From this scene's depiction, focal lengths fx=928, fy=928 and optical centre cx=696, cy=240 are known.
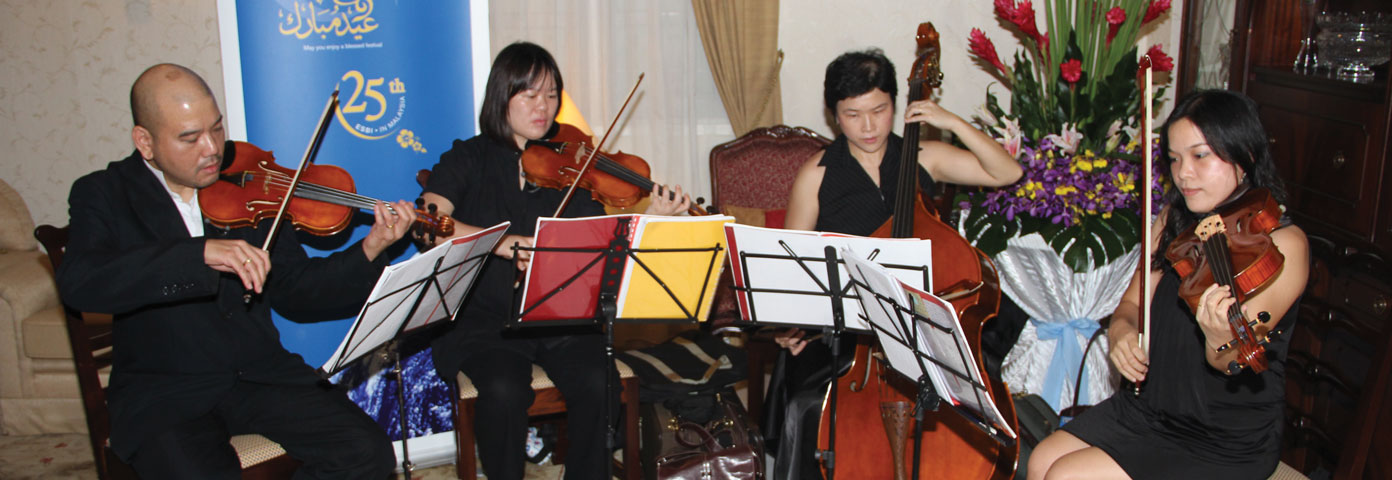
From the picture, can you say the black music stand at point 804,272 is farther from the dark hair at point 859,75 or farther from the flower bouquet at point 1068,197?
the flower bouquet at point 1068,197

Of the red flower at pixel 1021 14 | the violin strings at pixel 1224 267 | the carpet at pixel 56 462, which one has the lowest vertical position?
the carpet at pixel 56 462

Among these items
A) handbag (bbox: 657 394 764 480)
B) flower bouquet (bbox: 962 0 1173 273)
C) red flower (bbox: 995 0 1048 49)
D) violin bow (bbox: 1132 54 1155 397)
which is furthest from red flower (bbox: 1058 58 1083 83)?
handbag (bbox: 657 394 764 480)

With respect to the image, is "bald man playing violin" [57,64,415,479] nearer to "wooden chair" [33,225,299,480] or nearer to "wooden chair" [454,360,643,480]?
"wooden chair" [33,225,299,480]

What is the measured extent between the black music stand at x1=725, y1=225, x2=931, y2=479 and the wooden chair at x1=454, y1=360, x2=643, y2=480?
62cm

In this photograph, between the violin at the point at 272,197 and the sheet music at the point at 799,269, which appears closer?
the sheet music at the point at 799,269

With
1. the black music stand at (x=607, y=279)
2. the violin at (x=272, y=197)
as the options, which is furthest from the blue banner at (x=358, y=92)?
the black music stand at (x=607, y=279)

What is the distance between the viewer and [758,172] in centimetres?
331

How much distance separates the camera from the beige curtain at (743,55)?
357cm

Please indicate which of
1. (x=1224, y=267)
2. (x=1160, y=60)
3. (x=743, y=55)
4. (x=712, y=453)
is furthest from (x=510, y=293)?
(x=1160, y=60)

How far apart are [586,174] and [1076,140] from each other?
152 cm

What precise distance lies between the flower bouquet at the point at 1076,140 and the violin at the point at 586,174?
A: 1.06 meters

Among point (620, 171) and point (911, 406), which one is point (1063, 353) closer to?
point (911, 406)

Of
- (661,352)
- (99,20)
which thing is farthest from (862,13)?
(99,20)

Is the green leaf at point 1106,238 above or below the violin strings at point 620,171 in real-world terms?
below
